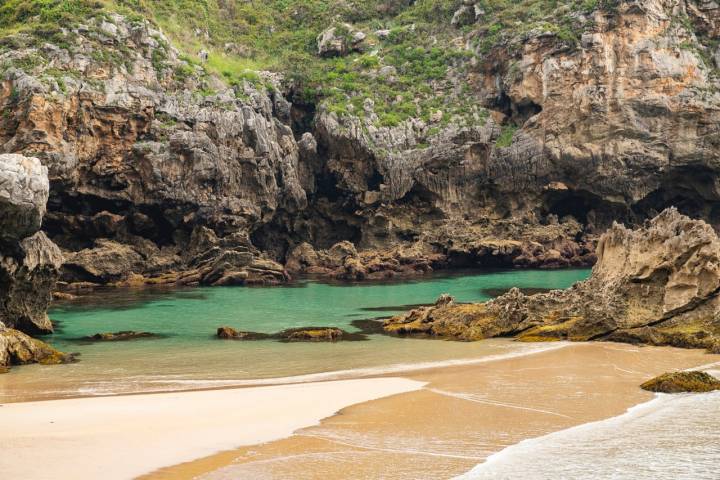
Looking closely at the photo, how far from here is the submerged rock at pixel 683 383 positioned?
10344 mm

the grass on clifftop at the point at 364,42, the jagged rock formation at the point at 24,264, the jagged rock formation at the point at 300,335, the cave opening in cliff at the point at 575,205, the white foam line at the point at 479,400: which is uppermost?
the grass on clifftop at the point at 364,42

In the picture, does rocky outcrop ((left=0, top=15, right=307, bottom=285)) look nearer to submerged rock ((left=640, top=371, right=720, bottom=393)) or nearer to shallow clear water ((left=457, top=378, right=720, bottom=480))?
Result: submerged rock ((left=640, top=371, right=720, bottom=393))


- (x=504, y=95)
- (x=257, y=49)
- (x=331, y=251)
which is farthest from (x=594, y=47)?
(x=257, y=49)

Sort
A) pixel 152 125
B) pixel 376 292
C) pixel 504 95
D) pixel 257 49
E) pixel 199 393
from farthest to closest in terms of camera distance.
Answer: pixel 257 49, pixel 504 95, pixel 152 125, pixel 376 292, pixel 199 393

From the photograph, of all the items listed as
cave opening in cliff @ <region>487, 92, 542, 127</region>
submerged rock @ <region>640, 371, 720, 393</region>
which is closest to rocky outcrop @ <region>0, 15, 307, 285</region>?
cave opening in cliff @ <region>487, 92, 542, 127</region>

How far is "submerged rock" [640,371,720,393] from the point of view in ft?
33.9

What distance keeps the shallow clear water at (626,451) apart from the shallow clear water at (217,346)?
21.2 feet

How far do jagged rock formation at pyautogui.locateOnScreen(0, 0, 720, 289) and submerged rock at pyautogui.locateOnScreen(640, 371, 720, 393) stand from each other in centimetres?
3480

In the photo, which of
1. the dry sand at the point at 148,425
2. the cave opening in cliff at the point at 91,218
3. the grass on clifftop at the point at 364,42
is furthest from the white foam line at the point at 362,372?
the grass on clifftop at the point at 364,42

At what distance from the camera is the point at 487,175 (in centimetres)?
5309

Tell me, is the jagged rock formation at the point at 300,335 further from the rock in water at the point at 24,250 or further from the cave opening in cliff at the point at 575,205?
the cave opening in cliff at the point at 575,205

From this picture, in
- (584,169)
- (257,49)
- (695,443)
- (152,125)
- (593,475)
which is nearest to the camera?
(593,475)

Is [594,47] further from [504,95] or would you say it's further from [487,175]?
[487,175]

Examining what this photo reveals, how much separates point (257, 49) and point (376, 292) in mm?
35294
